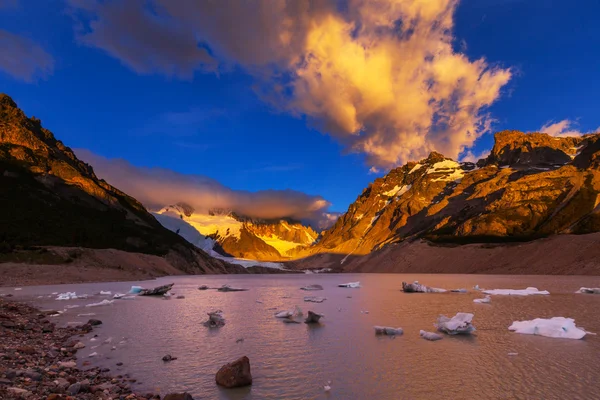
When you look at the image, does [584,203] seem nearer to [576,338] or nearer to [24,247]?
[576,338]

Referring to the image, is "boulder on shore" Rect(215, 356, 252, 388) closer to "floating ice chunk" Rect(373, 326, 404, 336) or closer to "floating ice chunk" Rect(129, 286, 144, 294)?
"floating ice chunk" Rect(373, 326, 404, 336)

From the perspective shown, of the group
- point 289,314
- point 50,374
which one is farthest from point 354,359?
point 289,314

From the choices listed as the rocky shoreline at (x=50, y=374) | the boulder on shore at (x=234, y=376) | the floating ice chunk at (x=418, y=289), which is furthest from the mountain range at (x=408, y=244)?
the boulder on shore at (x=234, y=376)

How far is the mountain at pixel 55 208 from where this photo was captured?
102681mm

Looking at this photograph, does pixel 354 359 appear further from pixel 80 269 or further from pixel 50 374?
pixel 80 269

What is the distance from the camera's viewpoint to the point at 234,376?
1230cm

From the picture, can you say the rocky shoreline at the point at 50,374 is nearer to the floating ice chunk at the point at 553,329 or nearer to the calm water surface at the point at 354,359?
the calm water surface at the point at 354,359

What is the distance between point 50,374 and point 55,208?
135m

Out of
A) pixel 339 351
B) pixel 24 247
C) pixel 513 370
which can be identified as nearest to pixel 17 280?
pixel 24 247

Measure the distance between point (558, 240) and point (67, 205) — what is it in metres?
168

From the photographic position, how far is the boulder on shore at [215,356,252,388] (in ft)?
40.1

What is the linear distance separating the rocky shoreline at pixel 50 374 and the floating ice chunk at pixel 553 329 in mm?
19199

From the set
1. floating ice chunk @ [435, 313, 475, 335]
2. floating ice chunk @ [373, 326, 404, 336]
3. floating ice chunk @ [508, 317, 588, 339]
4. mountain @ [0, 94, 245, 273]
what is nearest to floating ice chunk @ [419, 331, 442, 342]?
floating ice chunk @ [435, 313, 475, 335]

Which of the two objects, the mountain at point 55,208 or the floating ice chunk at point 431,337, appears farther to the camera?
the mountain at point 55,208
